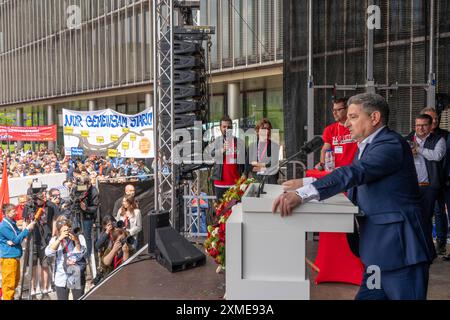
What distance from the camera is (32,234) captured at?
8.02 meters

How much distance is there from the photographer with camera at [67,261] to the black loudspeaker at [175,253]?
8.94ft

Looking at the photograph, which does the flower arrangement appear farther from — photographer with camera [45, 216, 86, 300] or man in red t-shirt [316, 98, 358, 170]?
photographer with camera [45, 216, 86, 300]

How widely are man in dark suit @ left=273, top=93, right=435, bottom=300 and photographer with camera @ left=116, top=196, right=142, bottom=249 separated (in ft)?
19.8

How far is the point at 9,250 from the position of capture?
737cm

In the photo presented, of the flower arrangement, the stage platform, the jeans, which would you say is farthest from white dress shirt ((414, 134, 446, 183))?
the jeans

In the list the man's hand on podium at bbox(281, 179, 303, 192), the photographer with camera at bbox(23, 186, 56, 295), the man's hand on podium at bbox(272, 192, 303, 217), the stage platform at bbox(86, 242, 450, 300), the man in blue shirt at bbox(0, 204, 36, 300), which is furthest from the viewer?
the photographer with camera at bbox(23, 186, 56, 295)

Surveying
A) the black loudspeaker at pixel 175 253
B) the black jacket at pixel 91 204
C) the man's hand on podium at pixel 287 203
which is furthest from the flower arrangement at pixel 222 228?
the black jacket at pixel 91 204

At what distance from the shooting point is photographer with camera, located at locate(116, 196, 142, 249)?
25.9 feet

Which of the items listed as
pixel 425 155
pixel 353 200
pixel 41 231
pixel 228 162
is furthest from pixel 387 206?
pixel 41 231

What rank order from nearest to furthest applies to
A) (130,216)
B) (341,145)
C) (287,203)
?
(287,203) < (341,145) < (130,216)

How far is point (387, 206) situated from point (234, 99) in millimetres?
15635

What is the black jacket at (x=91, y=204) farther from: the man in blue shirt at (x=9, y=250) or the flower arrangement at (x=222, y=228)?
the flower arrangement at (x=222, y=228)

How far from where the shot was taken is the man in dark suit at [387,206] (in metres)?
2.08

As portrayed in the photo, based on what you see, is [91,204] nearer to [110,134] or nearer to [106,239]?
[106,239]
